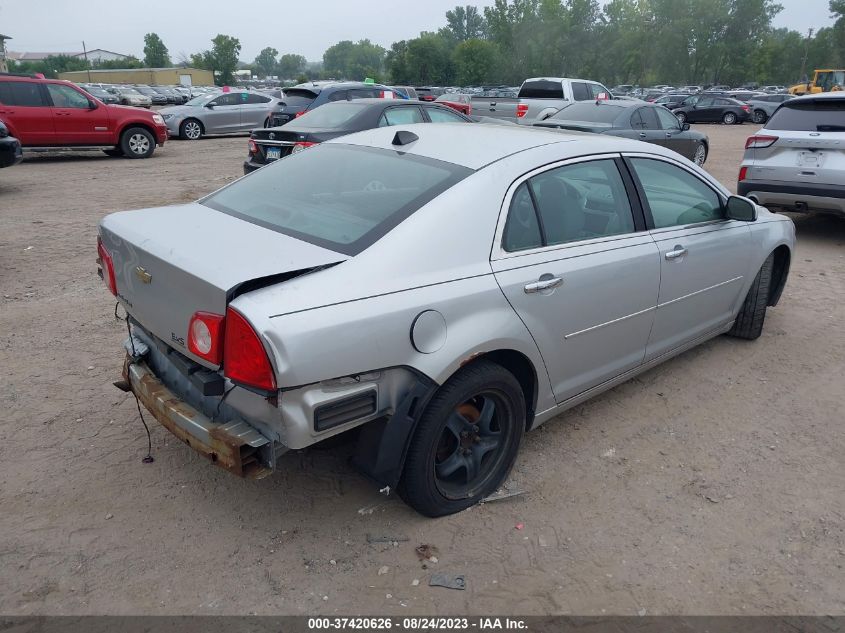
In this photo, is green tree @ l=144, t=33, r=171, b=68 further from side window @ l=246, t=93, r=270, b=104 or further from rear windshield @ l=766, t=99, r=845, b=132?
rear windshield @ l=766, t=99, r=845, b=132

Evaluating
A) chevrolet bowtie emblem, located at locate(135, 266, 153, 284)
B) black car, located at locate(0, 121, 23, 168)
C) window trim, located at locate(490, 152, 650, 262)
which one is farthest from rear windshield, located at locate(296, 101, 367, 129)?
chevrolet bowtie emblem, located at locate(135, 266, 153, 284)

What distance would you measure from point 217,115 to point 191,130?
885mm

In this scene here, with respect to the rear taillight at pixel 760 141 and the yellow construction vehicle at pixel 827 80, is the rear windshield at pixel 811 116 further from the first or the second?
the yellow construction vehicle at pixel 827 80

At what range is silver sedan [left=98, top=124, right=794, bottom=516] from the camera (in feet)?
7.91

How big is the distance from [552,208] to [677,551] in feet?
5.37

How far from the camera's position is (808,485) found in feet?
10.9

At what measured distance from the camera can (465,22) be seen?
123312mm

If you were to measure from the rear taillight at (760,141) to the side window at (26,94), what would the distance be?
41.8ft

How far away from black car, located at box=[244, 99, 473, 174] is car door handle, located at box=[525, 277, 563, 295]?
6.20m

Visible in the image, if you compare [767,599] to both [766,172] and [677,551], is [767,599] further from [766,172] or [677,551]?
[766,172]

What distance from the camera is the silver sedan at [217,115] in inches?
762

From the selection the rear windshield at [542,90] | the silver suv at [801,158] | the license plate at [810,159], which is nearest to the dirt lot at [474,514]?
the silver suv at [801,158]

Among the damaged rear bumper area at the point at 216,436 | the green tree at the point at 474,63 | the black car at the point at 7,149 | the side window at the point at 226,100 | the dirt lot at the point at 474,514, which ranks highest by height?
the green tree at the point at 474,63
